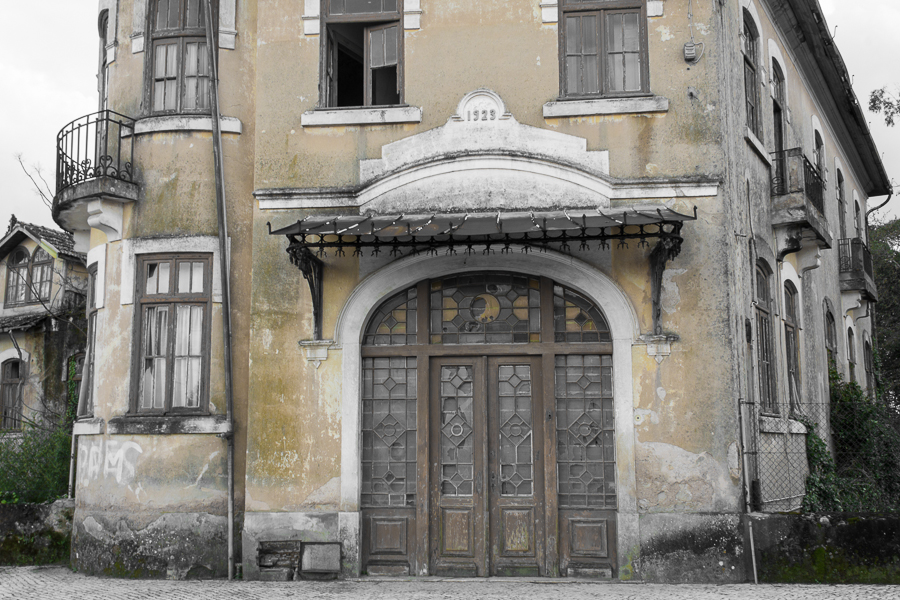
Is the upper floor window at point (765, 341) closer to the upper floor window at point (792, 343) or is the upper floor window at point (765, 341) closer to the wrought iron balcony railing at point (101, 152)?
the upper floor window at point (792, 343)

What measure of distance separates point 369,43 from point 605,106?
9.33 feet

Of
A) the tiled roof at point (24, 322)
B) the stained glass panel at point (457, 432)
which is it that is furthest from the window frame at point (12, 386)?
the stained glass panel at point (457, 432)

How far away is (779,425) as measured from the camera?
10.6 meters

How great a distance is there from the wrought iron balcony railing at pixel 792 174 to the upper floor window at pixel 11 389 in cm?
1666

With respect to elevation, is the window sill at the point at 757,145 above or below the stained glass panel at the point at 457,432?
above

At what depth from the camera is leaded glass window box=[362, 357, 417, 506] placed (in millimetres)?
9742

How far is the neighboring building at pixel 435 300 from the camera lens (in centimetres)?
925

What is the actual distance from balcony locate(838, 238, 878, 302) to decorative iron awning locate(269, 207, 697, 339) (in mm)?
8668

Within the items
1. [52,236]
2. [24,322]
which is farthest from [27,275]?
[24,322]

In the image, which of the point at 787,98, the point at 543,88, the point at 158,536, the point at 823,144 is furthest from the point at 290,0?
the point at 823,144

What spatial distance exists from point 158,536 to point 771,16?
10.5m

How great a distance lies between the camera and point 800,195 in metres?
11.3

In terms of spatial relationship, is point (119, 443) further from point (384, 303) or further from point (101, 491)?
point (384, 303)

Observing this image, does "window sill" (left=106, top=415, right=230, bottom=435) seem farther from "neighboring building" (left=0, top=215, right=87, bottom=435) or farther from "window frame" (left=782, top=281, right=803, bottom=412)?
"neighboring building" (left=0, top=215, right=87, bottom=435)
